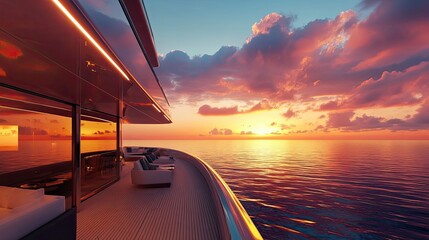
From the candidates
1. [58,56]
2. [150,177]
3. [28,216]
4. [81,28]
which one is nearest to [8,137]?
[150,177]

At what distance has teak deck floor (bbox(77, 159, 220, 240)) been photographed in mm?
3562

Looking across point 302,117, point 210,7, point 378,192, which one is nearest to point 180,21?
point 210,7

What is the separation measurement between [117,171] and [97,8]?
22.0ft

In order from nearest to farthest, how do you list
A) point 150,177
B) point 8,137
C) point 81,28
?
1. point 81,28
2. point 150,177
3. point 8,137

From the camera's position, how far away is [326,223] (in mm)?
8828

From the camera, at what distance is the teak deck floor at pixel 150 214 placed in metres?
3.56

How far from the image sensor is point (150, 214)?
4453mm

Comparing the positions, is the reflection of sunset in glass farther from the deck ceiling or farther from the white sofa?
the white sofa

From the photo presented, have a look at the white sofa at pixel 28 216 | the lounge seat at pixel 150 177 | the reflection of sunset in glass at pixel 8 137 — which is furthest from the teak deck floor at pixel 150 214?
the reflection of sunset in glass at pixel 8 137

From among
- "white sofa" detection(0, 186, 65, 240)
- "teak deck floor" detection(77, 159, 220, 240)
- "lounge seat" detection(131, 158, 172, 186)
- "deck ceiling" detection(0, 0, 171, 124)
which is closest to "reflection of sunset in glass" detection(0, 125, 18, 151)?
"deck ceiling" detection(0, 0, 171, 124)

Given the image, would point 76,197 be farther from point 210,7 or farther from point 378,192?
point 378,192

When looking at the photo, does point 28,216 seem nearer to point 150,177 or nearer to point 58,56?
point 58,56

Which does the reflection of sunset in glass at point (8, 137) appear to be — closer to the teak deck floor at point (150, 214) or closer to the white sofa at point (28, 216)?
the teak deck floor at point (150, 214)

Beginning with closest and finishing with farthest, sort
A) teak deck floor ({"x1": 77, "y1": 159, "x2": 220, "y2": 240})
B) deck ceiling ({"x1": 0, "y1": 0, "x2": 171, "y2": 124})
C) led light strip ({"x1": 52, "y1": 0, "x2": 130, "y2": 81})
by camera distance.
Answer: led light strip ({"x1": 52, "y1": 0, "x2": 130, "y2": 81}), deck ceiling ({"x1": 0, "y1": 0, "x2": 171, "y2": 124}), teak deck floor ({"x1": 77, "y1": 159, "x2": 220, "y2": 240})
